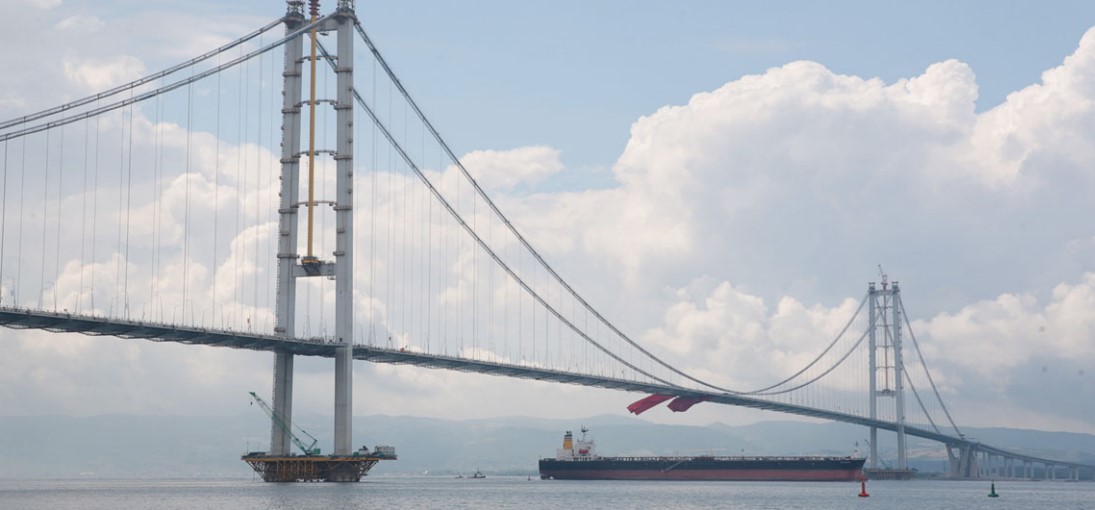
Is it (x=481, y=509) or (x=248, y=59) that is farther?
(x=248, y=59)

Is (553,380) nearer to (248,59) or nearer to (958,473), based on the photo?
(248,59)

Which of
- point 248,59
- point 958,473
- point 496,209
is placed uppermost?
point 248,59

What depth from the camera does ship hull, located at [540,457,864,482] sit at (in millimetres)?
118062

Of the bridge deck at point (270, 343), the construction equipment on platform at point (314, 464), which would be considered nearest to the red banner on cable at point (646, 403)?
the bridge deck at point (270, 343)

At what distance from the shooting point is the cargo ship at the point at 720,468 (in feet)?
387

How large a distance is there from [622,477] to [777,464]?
1353cm

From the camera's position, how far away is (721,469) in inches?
4695

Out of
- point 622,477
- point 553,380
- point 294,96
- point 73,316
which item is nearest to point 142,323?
point 73,316

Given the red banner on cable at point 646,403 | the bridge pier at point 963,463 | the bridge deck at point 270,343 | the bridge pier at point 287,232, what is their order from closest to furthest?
the bridge deck at point 270,343, the bridge pier at point 287,232, the red banner on cable at point 646,403, the bridge pier at point 963,463

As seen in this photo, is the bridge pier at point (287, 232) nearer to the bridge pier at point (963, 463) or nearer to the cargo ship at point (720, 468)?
the cargo ship at point (720, 468)

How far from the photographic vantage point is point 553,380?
100562 millimetres

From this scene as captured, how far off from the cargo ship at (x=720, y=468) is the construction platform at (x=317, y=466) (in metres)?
44.1

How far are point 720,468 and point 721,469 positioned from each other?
21 cm

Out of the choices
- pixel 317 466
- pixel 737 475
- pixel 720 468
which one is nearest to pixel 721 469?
pixel 720 468
